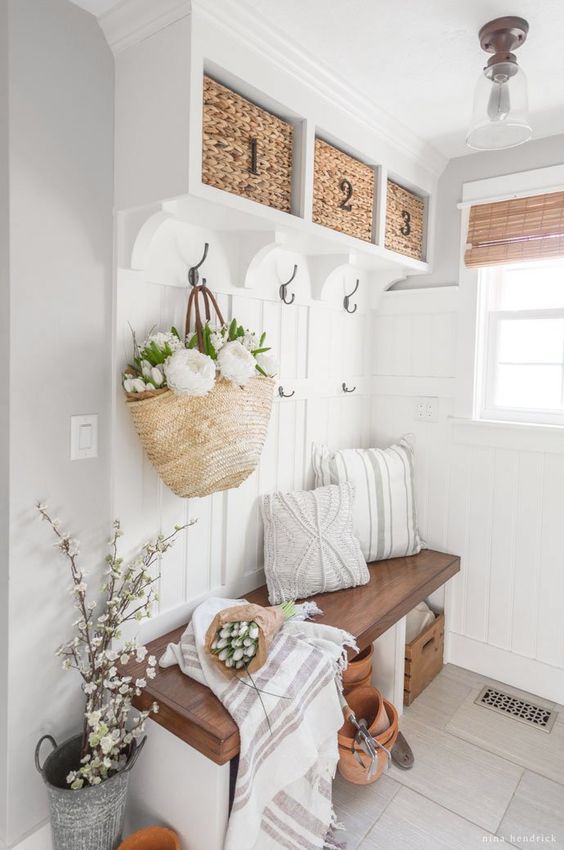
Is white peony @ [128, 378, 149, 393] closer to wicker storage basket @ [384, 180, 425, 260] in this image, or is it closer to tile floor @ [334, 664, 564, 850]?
wicker storage basket @ [384, 180, 425, 260]

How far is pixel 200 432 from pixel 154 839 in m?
1.07

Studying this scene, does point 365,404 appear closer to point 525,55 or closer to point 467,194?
point 467,194

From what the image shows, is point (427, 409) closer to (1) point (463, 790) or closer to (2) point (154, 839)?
(1) point (463, 790)

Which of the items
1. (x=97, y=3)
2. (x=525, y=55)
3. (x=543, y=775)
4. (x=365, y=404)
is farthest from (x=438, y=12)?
(x=543, y=775)

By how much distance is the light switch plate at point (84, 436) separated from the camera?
152 centimetres

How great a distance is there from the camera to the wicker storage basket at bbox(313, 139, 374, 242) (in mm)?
1817

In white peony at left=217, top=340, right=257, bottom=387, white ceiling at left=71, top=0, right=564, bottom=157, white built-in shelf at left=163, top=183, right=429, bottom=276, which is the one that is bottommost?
white peony at left=217, top=340, right=257, bottom=387

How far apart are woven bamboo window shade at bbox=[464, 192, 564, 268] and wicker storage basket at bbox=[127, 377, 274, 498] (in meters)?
1.30

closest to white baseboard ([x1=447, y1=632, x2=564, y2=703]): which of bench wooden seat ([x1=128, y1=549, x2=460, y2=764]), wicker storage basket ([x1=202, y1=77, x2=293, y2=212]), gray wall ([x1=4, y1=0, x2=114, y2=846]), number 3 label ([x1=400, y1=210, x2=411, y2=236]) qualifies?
bench wooden seat ([x1=128, y1=549, x2=460, y2=764])

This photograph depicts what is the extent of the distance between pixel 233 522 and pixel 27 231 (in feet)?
3.67

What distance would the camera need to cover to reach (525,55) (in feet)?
5.42

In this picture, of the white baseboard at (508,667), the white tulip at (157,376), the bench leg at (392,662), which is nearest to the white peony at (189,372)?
the white tulip at (157,376)

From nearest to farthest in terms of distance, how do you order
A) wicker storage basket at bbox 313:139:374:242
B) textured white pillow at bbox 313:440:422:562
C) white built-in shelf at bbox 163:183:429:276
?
white built-in shelf at bbox 163:183:429:276 < wicker storage basket at bbox 313:139:374:242 < textured white pillow at bbox 313:440:422:562

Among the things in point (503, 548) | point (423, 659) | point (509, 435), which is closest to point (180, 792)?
point (423, 659)
